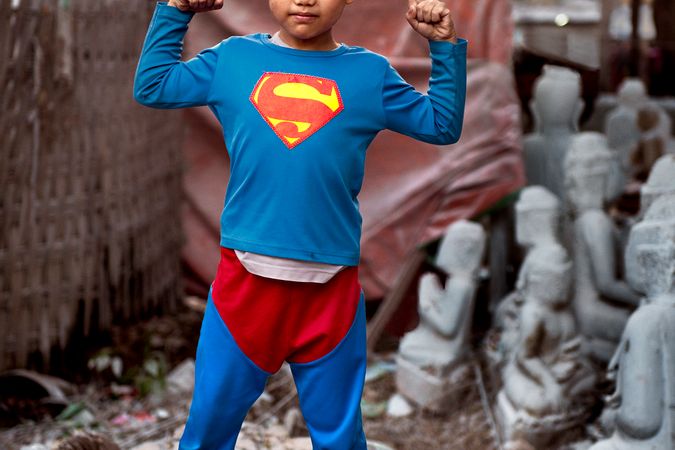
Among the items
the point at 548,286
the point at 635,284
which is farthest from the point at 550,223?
the point at 635,284

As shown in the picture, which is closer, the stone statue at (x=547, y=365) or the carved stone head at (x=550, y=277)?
the stone statue at (x=547, y=365)

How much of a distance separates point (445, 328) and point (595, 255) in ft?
2.44

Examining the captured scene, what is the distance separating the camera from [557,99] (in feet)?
19.3

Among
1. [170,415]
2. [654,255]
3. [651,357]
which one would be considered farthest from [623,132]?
[651,357]

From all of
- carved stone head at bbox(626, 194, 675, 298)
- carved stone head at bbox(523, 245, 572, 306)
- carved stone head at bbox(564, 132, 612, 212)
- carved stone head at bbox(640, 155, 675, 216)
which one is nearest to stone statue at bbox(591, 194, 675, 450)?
carved stone head at bbox(626, 194, 675, 298)

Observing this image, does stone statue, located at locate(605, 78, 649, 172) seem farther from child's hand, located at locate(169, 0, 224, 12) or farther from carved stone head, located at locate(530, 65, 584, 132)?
child's hand, located at locate(169, 0, 224, 12)

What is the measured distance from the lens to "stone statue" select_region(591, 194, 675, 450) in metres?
3.46

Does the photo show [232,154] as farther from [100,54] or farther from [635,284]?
[100,54]

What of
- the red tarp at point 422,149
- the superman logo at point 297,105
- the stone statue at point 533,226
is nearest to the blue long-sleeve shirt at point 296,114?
the superman logo at point 297,105

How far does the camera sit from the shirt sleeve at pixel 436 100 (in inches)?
103

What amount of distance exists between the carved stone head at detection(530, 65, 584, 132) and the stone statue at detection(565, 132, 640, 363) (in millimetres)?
993

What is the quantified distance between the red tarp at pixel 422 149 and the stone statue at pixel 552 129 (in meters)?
0.33

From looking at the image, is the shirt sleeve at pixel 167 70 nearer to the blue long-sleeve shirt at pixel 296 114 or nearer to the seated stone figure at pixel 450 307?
the blue long-sleeve shirt at pixel 296 114

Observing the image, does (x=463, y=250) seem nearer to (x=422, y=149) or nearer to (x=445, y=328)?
(x=445, y=328)
